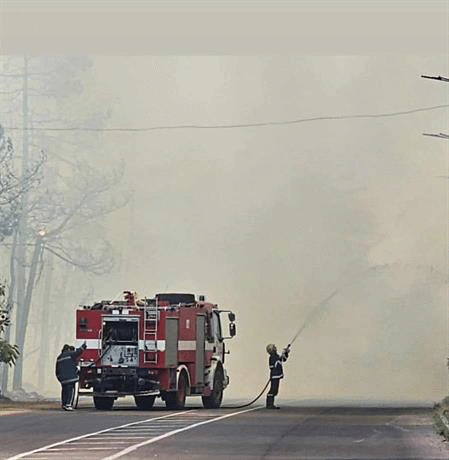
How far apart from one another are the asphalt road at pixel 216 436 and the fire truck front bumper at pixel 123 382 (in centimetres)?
166

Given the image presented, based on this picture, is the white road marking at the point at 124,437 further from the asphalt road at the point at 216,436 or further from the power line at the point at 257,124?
the power line at the point at 257,124

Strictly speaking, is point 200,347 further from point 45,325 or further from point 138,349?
point 45,325

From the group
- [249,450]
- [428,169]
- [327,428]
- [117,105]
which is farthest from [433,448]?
[117,105]

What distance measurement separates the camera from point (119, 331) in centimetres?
3703

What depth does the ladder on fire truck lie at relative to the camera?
3641 cm

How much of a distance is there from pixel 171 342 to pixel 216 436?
11245mm

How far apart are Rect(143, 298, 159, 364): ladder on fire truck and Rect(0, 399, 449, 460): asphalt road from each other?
1987 mm

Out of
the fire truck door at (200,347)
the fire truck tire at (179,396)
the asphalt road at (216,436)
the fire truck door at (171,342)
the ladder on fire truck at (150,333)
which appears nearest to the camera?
the asphalt road at (216,436)

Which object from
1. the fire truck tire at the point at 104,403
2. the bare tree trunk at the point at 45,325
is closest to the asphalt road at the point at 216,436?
the fire truck tire at the point at 104,403

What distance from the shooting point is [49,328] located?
70.2 metres

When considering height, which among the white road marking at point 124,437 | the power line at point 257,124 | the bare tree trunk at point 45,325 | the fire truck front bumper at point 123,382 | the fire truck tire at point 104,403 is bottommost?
the white road marking at point 124,437

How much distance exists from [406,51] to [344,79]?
10.6 feet

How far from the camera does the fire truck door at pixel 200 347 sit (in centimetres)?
3819

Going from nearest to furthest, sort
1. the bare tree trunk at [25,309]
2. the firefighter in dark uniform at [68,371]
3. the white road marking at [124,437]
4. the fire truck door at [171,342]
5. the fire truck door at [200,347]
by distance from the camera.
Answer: the white road marking at [124,437] < the firefighter in dark uniform at [68,371] < the fire truck door at [171,342] < the fire truck door at [200,347] < the bare tree trunk at [25,309]
